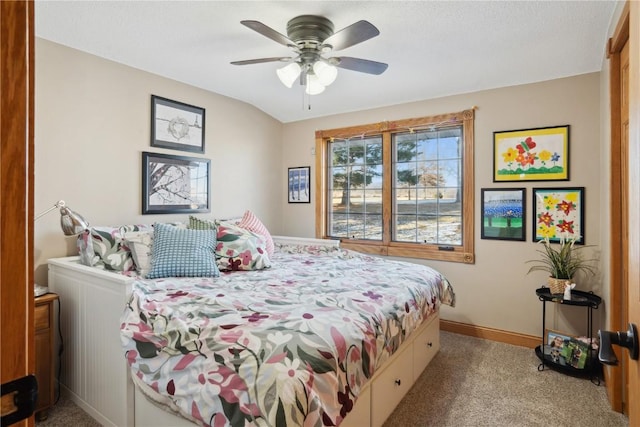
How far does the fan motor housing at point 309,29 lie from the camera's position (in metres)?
2.12

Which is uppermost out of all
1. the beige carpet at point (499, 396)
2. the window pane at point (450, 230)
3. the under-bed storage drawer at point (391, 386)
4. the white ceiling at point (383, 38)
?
the white ceiling at point (383, 38)

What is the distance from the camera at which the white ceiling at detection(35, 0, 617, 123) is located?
6.73 ft

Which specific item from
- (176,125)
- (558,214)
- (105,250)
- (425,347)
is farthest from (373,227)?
(105,250)

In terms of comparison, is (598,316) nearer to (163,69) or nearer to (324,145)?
(324,145)

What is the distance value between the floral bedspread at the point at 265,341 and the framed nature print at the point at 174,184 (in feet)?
3.54

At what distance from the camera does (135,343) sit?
1640 mm

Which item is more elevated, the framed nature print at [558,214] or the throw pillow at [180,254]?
the framed nature print at [558,214]

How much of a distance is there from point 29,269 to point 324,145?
12.7 feet

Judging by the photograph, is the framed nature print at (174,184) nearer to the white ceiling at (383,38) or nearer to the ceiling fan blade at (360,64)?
the white ceiling at (383,38)

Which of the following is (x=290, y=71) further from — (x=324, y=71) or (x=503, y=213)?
(x=503, y=213)

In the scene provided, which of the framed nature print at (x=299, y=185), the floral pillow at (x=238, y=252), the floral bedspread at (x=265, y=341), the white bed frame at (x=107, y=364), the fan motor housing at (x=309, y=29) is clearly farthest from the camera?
the framed nature print at (x=299, y=185)

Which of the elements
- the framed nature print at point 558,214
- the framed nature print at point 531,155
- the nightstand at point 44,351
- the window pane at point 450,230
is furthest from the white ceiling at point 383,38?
the nightstand at point 44,351

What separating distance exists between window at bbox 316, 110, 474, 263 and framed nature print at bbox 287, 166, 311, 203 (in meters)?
0.17

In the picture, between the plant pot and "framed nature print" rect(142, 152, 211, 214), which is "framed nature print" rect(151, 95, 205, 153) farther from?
the plant pot
